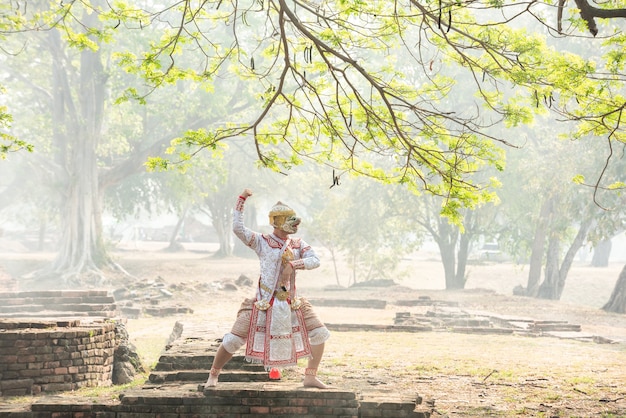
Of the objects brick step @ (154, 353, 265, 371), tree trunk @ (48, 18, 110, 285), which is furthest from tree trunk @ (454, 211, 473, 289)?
brick step @ (154, 353, 265, 371)

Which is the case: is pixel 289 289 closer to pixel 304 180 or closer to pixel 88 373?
pixel 88 373

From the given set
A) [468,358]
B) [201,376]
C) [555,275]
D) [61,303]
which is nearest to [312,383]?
[201,376]

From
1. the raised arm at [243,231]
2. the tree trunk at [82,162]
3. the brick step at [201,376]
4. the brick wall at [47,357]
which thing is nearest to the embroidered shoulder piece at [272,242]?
the raised arm at [243,231]

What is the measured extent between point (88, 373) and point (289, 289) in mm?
3044

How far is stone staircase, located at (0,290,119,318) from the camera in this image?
16.2m

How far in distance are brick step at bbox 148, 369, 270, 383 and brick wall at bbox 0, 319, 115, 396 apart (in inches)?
48.1

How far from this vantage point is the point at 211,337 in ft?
30.7

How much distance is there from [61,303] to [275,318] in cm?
1118

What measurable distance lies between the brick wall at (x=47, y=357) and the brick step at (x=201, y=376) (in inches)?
48.1

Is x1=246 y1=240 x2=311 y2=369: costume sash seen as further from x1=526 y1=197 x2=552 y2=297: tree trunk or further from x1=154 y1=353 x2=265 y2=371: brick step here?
x1=526 y1=197 x2=552 y2=297: tree trunk

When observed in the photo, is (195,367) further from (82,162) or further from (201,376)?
(82,162)

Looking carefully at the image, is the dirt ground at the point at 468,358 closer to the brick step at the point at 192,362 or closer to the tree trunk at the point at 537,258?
the brick step at the point at 192,362

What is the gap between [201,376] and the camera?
7.71 metres

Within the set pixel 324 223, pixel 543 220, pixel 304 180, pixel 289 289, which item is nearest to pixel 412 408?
pixel 289 289
